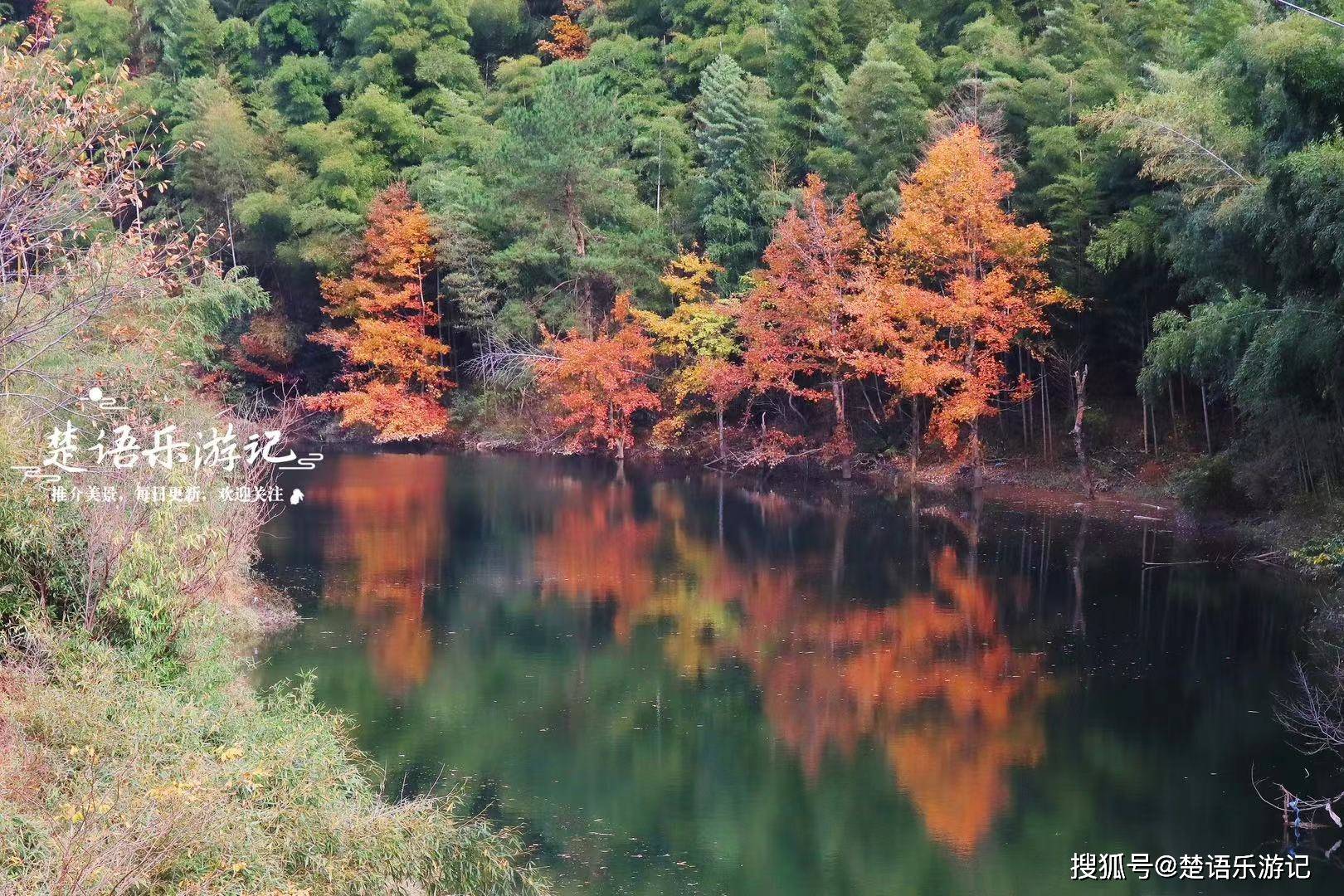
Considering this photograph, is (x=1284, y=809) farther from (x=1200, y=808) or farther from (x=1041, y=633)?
(x=1041, y=633)

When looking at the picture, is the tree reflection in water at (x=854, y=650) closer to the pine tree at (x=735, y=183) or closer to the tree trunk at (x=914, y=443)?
the tree trunk at (x=914, y=443)

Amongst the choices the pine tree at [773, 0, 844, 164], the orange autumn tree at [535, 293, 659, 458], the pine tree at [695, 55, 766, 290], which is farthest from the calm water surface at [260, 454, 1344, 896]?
the pine tree at [773, 0, 844, 164]

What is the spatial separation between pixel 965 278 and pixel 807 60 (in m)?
8.34

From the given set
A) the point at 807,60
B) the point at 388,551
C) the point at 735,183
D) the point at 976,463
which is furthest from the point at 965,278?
the point at 388,551

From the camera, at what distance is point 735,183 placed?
28953 mm

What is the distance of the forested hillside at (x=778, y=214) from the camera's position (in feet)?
58.2

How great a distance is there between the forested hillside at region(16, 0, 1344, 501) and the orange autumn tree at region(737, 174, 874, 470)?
0.08m

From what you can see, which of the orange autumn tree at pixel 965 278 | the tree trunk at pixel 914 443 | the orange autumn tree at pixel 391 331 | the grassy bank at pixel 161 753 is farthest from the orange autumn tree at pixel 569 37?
the grassy bank at pixel 161 753

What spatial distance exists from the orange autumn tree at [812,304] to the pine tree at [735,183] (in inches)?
A: 91.8

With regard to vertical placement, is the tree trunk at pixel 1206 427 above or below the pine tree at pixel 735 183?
below

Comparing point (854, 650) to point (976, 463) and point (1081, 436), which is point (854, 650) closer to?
point (1081, 436)

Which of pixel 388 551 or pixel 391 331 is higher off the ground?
pixel 391 331

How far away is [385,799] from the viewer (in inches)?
394

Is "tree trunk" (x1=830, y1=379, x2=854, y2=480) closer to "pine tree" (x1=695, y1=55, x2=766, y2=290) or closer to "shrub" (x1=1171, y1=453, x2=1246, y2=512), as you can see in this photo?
"pine tree" (x1=695, y1=55, x2=766, y2=290)
